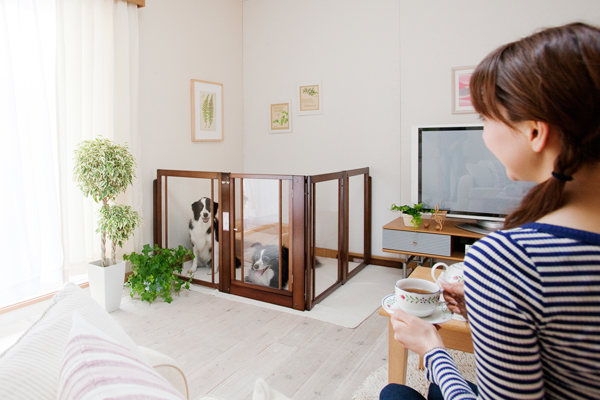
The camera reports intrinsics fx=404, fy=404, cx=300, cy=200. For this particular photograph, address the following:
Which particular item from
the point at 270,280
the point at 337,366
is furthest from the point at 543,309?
the point at 270,280

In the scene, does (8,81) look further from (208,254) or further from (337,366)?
(337,366)

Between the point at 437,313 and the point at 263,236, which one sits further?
the point at 263,236

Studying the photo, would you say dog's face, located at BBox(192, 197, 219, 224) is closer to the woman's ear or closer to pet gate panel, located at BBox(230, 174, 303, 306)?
pet gate panel, located at BBox(230, 174, 303, 306)

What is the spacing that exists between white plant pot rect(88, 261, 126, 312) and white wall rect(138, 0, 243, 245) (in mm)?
646

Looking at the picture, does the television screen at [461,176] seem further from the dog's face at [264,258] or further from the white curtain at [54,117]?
the white curtain at [54,117]

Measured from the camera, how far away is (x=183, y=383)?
0.92 m

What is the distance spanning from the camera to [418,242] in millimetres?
3035

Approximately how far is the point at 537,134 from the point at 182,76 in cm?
347

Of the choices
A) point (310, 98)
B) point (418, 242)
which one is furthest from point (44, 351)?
point (310, 98)

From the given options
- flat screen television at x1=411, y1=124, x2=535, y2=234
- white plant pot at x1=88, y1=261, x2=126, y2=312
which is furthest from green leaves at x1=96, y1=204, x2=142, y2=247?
flat screen television at x1=411, y1=124, x2=535, y2=234

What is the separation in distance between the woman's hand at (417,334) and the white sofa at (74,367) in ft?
1.67

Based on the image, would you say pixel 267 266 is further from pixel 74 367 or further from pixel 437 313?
pixel 74 367

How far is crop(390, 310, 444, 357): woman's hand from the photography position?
2.69 feet

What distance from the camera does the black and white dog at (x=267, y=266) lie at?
2.78 meters
